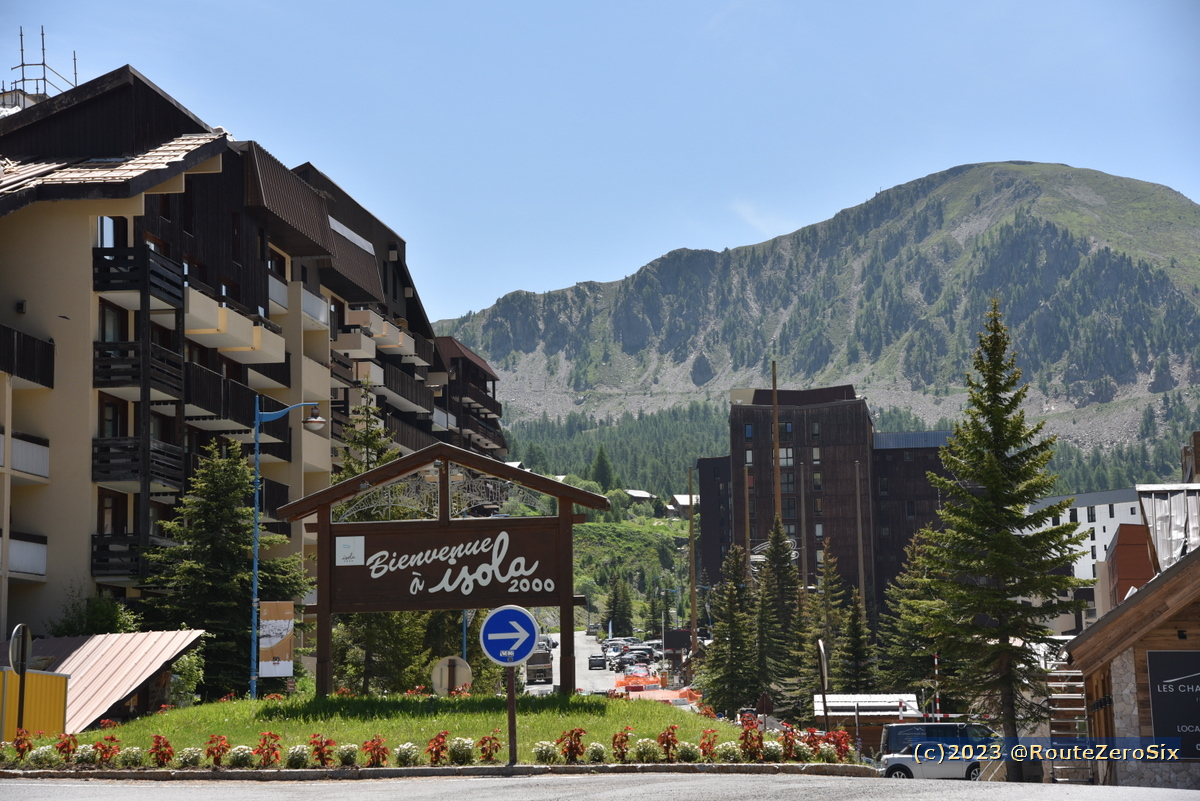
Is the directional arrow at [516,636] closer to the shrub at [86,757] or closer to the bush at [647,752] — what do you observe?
the bush at [647,752]

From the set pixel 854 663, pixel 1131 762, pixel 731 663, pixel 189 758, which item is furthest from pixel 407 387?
pixel 189 758

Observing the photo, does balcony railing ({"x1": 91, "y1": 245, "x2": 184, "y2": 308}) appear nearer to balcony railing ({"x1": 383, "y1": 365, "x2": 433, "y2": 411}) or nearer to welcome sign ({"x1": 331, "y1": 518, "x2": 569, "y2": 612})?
welcome sign ({"x1": 331, "y1": 518, "x2": 569, "y2": 612})

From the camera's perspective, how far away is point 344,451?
5153 centimetres

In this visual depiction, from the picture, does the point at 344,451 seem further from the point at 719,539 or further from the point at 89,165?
the point at 719,539

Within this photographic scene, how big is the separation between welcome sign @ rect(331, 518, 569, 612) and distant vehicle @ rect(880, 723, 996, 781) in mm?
15465

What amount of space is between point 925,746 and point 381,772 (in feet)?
75.0

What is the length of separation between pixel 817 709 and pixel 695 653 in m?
42.6

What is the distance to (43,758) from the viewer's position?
840 inches

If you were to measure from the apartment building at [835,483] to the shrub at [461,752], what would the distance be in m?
131

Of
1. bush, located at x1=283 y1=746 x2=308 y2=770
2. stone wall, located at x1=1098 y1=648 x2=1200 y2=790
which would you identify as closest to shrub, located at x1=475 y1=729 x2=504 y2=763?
bush, located at x1=283 y1=746 x2=308 y2=770

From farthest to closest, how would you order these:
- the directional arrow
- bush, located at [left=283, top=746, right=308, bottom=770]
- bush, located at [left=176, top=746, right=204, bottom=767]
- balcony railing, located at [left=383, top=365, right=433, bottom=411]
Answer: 1. balcony railing, located at [left=383, top=365, right=433, bottom=411]
2. bush, located at [left=176, top=746, right=204, bottom=767]
3. bush, located at [left=283, top=746, right=308, bottom=770]
4. the directional arrow

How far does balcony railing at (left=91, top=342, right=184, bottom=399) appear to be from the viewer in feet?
134

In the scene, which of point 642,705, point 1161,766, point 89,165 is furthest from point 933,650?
point 89,165

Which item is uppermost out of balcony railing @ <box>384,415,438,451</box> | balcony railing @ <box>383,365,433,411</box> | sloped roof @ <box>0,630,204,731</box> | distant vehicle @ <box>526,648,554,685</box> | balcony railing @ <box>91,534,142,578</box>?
balcony railing @ <box>383,365,433,411</box>
